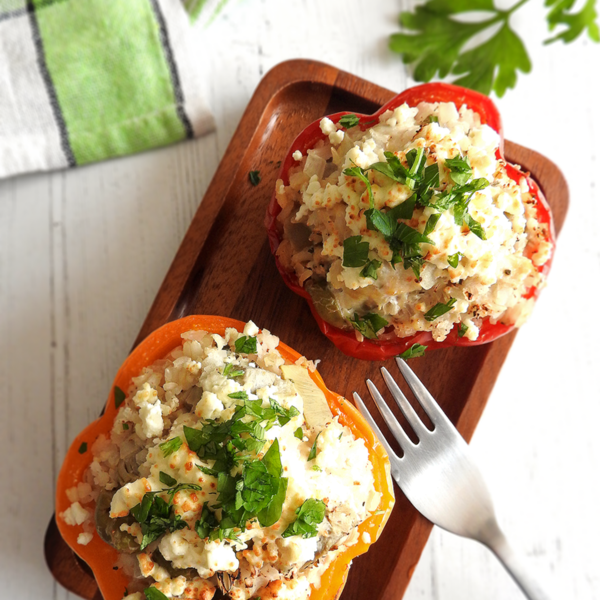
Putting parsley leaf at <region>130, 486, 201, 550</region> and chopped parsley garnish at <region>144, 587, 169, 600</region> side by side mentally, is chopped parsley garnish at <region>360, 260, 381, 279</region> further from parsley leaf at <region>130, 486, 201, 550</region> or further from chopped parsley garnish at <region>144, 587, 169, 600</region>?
chopped parsley garnish at <region>144, 587, 169, 600</region>

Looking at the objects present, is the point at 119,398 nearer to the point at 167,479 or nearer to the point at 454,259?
the point at 167,479

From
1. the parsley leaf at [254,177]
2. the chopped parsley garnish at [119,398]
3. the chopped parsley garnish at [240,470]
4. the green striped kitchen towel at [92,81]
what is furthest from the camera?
the green striped kitchen towel at [92,81]

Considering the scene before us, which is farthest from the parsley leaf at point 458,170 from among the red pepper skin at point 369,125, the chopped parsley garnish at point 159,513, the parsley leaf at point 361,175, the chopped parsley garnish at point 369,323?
the chopped parsley garnish at point 159,513

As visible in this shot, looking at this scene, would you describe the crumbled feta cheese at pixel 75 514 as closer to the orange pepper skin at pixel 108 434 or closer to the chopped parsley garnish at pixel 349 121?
the orange pepper skin at pixel 108 434

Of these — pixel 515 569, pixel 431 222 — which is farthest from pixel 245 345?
pixel 515 569

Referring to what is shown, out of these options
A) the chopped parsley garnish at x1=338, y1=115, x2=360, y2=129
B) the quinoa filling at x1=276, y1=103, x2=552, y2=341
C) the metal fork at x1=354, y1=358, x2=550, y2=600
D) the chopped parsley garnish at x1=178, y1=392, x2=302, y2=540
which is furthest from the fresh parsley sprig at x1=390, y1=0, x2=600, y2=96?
the chopped parsley garnish at x1=178, y1=392, x2=302, y2=540

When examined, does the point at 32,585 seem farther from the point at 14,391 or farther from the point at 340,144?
the point at 340,144

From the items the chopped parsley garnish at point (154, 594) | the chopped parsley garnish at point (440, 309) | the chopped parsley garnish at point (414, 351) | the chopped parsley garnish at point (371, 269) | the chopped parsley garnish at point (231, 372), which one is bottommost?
the chopped parsley garnish at point (154, 594)
